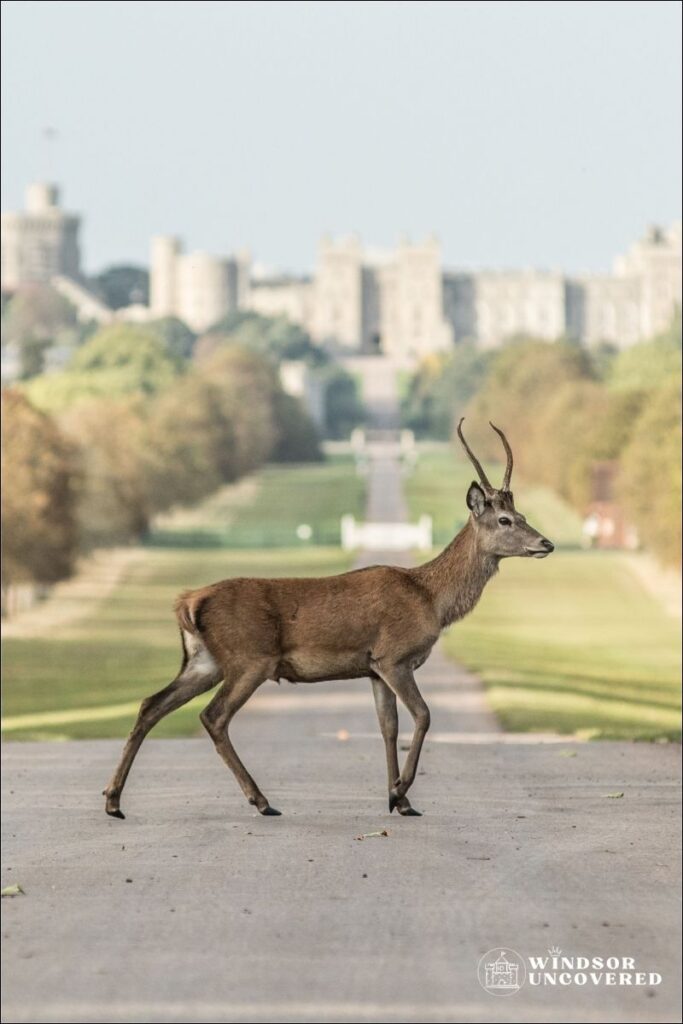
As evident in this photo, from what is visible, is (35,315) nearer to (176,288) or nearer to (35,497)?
(35,497)

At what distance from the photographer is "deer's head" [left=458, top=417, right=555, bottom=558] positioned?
784 cm

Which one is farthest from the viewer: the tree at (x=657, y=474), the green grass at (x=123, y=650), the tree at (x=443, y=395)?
the tree at (x=443, y=395)

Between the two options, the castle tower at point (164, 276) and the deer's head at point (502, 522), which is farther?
the castle tower at point (164, 276)

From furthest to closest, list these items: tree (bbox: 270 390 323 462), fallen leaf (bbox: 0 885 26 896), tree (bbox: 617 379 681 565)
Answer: tree (bbox: 270 390 323 462) → tree (bbox: 617 379 681 565) → fallen leaf (bbox: 0 885 26 896)

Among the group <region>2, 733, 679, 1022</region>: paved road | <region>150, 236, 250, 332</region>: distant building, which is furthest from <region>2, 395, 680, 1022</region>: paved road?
<region>150, 236, 250, 332</region>: distant building

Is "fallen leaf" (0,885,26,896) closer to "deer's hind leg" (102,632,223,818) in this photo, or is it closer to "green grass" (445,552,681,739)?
"deer's hind leg" (102,632,223,818)

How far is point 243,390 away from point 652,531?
6254cm

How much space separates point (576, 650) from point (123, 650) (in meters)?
11.5

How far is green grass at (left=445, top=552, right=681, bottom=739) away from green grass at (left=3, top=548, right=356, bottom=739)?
19.2 ft

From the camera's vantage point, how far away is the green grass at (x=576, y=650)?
118 feet

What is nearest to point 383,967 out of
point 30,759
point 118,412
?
point 30,759

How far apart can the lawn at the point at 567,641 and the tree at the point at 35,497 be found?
995 cm

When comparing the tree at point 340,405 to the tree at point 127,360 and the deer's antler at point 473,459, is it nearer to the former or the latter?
the tree at point 127,360

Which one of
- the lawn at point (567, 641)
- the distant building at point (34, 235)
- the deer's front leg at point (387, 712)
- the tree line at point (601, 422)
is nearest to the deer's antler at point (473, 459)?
the deer's front leg at point (387, 712)
